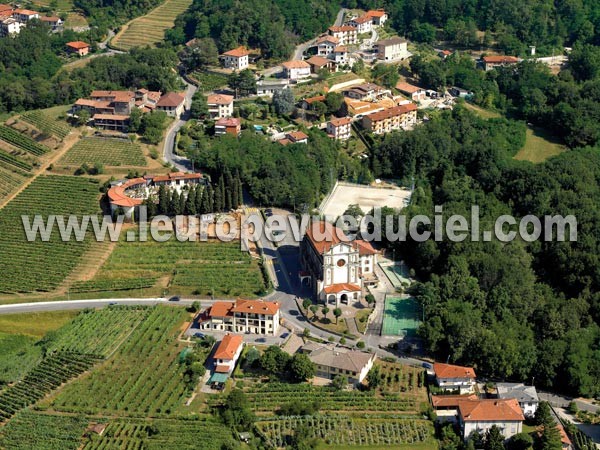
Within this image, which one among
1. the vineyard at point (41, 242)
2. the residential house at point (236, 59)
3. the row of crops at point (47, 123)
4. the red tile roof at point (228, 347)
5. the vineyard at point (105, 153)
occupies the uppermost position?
the residential house at point (236, 59)

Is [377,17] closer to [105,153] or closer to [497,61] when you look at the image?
[497,61]

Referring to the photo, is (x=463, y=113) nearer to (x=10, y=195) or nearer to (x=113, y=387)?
(x=10, y=195)

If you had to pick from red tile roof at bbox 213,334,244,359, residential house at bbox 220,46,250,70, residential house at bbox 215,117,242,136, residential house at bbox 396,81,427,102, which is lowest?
red tile roof at bbox 213,334,244,359

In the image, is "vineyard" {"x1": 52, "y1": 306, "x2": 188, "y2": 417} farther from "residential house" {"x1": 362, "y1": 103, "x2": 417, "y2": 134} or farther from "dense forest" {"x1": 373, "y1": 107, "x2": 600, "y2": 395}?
"residential house" {"x1": 362, "y1": 103, "x2": 417, "y2": 134}

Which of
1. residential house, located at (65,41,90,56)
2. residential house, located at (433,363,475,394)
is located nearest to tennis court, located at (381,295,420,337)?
residential house, located at (433,363,475,394)

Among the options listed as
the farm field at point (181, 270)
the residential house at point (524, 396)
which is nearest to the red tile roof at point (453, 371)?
the residential house at point (524, 396)

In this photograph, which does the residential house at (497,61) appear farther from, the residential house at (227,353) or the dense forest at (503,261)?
the residential house at (227,353)

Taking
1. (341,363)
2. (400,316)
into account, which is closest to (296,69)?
(400,316)
